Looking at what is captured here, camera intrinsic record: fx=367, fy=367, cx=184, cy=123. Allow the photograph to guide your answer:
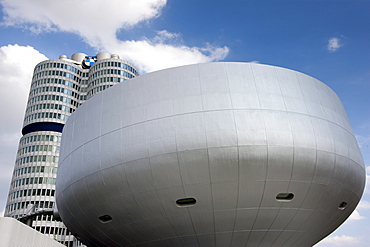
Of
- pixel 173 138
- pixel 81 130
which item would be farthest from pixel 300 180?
pixel 81 130

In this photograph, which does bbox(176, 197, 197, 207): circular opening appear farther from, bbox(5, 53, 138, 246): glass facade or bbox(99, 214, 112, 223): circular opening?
bbox(5, 53, 138, 246): glass facade

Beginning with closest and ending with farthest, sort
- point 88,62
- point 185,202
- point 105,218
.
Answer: point 185,202 < point 105,218 < point 88,62

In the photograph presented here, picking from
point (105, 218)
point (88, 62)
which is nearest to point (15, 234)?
point (105, 218)

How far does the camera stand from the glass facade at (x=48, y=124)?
7531cm

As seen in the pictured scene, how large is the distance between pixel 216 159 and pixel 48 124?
72940 millimetres

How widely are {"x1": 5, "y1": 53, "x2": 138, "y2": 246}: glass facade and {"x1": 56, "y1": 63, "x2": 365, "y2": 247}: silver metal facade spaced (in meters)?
56.5

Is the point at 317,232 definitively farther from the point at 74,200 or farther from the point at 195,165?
the point at 74,200

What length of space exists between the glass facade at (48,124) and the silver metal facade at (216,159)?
56523 mm

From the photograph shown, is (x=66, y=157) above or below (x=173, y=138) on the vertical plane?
above

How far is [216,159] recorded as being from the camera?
18.4m

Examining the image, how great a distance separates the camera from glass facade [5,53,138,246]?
7531 cm

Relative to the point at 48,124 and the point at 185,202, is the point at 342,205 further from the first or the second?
the point at 48,124

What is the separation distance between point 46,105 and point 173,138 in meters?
72.8

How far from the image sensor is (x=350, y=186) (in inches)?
850
